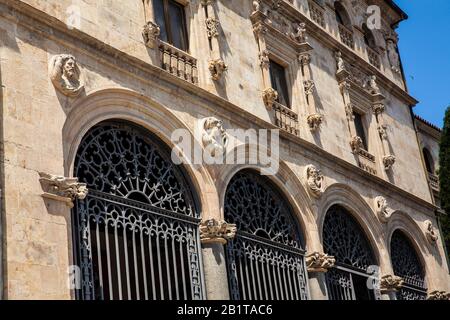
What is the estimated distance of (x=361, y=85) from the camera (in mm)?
19562

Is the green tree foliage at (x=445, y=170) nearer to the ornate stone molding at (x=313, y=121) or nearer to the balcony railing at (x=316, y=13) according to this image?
the balcony railing at (x=316, y=13)

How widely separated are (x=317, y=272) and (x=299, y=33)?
17.9 feet

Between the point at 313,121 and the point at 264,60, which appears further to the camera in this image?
the point at 313,121

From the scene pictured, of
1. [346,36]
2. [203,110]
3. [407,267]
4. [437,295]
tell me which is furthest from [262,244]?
[346,36]

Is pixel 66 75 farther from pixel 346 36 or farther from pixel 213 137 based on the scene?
pixel 346 36

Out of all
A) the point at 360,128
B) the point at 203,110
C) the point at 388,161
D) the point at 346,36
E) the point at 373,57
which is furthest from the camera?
the point at 373,57

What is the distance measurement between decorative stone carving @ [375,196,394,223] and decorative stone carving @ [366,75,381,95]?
3.22 meters

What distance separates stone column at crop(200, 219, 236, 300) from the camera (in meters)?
12.1

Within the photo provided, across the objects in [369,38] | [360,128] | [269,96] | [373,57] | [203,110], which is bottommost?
[203,110]

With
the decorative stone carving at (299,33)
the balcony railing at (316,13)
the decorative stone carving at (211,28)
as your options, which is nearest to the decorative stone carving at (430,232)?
the balcony railing at (316,13)

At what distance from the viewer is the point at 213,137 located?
13047mm

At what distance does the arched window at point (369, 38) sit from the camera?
21703 millimetres

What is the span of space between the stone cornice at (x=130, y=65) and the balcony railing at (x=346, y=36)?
14.5 feet

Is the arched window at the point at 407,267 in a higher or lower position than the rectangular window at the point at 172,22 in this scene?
lower
